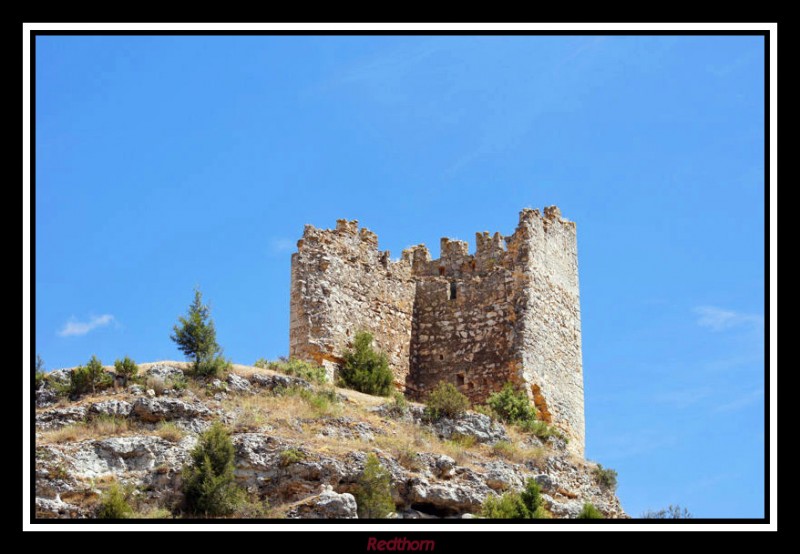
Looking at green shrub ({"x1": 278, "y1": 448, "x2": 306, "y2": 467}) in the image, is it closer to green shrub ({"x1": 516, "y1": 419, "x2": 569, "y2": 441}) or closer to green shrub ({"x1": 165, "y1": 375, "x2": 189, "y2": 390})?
green shrub ({"x1": 165, "y1": 375, "x2": 189, "y2": 390})

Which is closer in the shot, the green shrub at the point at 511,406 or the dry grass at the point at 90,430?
the dry grass at the point at 90,430

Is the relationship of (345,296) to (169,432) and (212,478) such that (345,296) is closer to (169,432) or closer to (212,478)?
(169,432)

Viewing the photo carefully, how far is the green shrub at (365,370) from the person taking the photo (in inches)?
1187

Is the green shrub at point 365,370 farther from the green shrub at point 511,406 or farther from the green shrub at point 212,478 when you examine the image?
the green shrub at point 212,478

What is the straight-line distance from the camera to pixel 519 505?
75.7 ft

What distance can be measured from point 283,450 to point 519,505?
15.6 feet

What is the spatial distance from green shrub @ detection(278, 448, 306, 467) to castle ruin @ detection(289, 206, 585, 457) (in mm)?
6282

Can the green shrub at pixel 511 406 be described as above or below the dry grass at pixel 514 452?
above

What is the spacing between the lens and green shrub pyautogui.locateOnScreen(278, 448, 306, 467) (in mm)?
23734

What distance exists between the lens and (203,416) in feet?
82.8

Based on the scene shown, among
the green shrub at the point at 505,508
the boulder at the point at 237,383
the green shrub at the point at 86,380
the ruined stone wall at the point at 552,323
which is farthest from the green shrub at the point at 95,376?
the ruined stone wall at the point at 552,323

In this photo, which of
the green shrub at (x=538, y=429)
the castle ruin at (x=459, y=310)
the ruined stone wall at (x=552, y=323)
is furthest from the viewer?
the ruined stone wall at (x=552, y=323)
